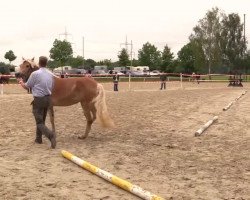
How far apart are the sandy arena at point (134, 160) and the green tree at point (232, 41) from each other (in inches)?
2697

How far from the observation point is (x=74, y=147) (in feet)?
27.0

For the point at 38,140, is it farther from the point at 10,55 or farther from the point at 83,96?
the point at 10,55

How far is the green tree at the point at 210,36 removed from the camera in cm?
7512

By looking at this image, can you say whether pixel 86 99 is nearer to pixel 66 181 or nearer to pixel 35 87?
pixel 35 87

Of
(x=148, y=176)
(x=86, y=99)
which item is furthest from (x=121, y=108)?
(x=148, y=176)

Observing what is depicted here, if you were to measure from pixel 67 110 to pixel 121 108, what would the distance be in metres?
1.88

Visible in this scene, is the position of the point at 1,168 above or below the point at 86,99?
below

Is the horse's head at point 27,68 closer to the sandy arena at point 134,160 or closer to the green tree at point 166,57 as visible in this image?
the sandy arena at point 134,160

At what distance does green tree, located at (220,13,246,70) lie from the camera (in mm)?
78312

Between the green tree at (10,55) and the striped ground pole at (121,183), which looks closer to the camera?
the striped ground pole at (121,183)

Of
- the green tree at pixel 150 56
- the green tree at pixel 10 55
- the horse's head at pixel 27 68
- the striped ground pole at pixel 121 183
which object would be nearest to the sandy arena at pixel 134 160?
the striped ground pole at pixel 121 183

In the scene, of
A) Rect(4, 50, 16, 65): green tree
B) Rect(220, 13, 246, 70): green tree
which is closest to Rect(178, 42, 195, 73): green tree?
Rect(220, 13, 246, 70): green tree

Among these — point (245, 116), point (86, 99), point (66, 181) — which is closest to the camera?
point (66, 181)

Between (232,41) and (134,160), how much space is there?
75.2m
